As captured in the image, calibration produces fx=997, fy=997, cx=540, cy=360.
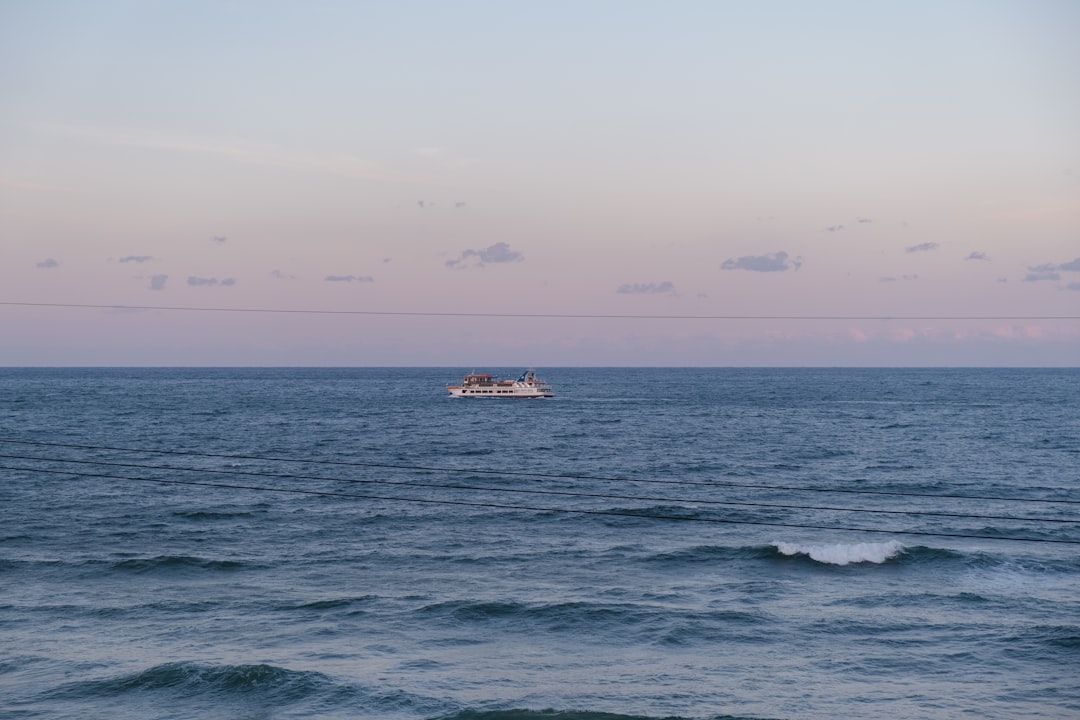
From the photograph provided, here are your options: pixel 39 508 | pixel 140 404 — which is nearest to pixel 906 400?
pixel 140 404

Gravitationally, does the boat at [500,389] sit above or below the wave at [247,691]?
above

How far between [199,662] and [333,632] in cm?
502

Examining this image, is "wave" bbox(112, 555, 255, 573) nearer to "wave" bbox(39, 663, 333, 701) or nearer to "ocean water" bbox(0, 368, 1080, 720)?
"ocean water" bbox(0, 368, 1080, 720)

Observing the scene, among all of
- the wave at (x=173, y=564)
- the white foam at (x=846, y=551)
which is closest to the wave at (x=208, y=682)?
the wave at (x=173, y=564)

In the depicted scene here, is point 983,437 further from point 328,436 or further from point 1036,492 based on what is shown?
point 328,436

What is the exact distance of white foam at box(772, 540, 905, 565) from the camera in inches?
1868

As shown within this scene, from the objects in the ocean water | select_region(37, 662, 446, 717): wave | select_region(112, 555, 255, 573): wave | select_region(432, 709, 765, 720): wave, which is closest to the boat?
the ocean water

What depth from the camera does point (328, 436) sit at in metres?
116

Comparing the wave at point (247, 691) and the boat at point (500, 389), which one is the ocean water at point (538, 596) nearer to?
the wave at point (247, 691)

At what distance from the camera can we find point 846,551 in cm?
4838

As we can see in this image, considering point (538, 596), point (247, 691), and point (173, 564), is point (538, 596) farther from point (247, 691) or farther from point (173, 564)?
point (173, 564)

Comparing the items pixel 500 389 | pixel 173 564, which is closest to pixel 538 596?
pixel 173 564

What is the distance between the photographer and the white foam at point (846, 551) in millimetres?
47438

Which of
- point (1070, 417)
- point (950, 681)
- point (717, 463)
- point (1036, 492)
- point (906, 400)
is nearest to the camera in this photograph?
point (950, 681)
